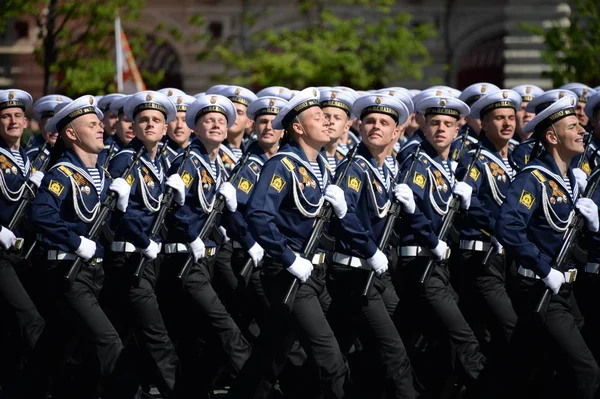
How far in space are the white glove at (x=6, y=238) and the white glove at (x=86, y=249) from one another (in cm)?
141

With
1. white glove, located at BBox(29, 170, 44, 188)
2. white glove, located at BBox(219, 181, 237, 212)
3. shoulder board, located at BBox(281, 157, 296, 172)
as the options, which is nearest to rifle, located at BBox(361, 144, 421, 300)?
shoulder board, located at BBox(281, 157, 296, 172)

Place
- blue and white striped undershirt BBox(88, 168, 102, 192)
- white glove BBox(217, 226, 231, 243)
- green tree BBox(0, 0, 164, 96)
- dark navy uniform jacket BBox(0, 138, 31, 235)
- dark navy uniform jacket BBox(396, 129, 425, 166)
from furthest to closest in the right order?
1. green tree BBox(0, 0, 164, 96)
2. dark navy uniform jacket BBox(396, 129, 425, 166)
3. dark navy uniform jacket BBox(0, 138, 31, 235)
4. white glove BBox(217, 226, 231, 243)
5. blue and white striped undershirt BBox(88, 168, 102, 192)

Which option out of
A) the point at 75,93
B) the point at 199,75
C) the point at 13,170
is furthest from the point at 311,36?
the point at 13,170

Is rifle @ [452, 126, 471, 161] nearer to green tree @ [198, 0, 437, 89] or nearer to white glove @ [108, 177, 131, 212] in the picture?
white glove @ [108, 177, 131, 212]

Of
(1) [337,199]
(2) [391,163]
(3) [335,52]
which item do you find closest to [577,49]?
(3) [335,52]

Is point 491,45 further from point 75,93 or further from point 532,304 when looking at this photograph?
point 532,304

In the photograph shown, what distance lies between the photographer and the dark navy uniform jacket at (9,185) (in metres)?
10.5

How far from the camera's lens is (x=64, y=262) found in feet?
28.9

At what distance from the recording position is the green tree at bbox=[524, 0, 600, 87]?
2186 centimetres

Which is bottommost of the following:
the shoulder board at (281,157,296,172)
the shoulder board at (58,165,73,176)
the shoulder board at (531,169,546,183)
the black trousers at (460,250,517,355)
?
the black trousers at (460,250,517,355)

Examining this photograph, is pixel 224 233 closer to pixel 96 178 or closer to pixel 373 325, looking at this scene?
pixel 96 178

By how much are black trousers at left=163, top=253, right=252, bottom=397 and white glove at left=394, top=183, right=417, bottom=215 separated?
1.45 m

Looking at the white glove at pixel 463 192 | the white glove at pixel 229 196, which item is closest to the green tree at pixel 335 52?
the white glove at pixel 229 196

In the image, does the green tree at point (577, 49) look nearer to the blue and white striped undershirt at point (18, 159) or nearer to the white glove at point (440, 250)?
the blue and white striped undershirt at point (18, 159)
